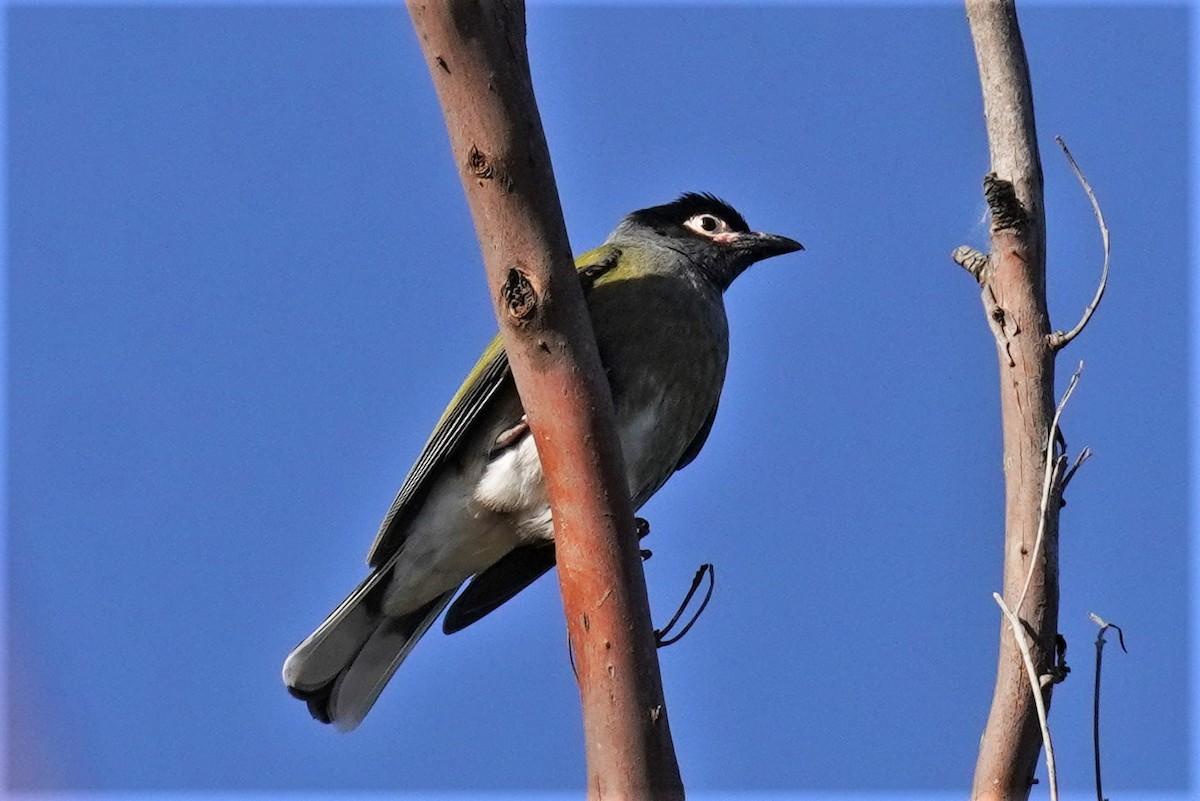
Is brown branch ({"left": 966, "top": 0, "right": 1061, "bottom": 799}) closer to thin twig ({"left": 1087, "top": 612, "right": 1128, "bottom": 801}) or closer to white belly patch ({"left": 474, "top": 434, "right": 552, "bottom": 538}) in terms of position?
thin twig ({"left": 1087, "top": 612, "right": 1128, "bottom": 801})

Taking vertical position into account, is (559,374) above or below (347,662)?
above

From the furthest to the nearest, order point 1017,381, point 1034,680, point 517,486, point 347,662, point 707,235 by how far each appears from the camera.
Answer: point 707,235 < point 347,662 < point 517,486 < point 1017,381 < point 1034,680

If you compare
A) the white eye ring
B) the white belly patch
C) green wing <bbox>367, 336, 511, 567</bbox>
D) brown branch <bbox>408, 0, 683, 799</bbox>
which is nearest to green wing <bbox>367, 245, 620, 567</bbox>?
green wing <bbox>367, 336, 511, 567</bbox>

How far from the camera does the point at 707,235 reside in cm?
631

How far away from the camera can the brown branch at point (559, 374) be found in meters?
3.02

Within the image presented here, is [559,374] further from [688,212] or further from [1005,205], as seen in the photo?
[688,212]

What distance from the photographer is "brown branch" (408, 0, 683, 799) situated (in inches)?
119

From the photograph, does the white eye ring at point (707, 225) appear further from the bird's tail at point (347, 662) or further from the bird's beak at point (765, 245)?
the bird's tail at point (347, 662)

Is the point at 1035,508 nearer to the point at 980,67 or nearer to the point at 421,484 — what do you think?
the point at 980,67

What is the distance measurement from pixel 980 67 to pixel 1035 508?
1.07 metres

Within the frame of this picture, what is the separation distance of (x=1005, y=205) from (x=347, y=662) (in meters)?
2.87

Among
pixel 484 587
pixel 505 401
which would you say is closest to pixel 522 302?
pixel 505 401

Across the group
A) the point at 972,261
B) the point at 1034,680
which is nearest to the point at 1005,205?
the point at 972,261

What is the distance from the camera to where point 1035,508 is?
3.23 meters
